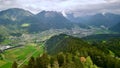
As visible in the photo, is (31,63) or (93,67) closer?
(31,63)

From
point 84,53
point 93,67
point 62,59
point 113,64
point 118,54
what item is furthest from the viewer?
point 118,54

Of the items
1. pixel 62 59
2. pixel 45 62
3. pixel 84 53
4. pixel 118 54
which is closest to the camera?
pixel 45 62

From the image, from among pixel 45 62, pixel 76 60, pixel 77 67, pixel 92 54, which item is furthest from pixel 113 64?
pixel 45 62

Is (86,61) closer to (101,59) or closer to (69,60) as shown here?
(69,60)

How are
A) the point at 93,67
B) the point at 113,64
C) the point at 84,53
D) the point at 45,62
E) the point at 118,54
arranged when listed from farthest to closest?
the point at 118,54 < the point at 84,53 < the point at 113,64 < the point at 93,67 < the point at 45,62

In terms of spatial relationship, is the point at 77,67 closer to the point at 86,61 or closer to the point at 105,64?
the point at 86,61

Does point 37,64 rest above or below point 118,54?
above

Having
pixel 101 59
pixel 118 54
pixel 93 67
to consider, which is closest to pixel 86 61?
pixel 93 67

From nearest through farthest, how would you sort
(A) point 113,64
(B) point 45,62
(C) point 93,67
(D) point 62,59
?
1. (B) point 45,62
2. (D) point 62,59
3. (C) point 93,67
4. (A) point 113,64

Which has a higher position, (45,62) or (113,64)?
(45,62)
